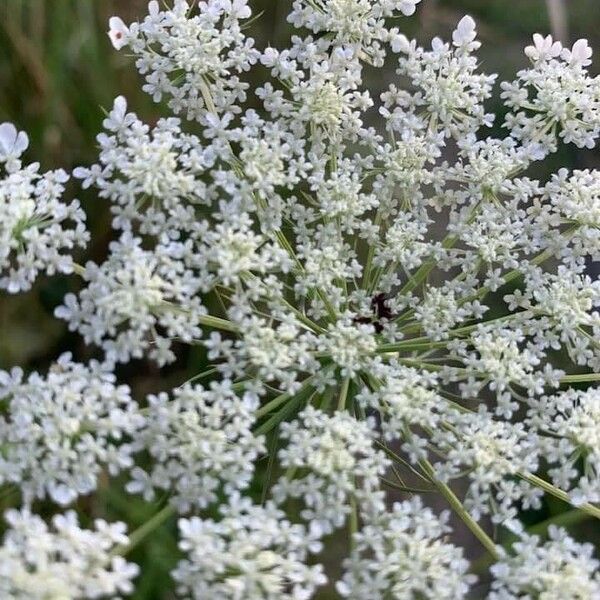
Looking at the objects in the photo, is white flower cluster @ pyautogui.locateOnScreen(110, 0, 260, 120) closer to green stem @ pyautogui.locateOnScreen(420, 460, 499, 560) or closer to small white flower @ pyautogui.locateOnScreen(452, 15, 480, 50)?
small white flower @ pyautogui.locateOnScreen(452, 15, 480, 50)

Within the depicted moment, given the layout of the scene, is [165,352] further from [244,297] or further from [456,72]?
[456,72]

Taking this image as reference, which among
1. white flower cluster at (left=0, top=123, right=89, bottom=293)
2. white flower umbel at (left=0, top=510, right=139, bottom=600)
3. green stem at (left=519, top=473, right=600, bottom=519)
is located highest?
white flower cluster at (left=0, top=123, right=89, bottom=293)

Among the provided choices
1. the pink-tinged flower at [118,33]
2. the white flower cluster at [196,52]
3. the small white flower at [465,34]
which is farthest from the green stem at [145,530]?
the small white flower at [465,34]

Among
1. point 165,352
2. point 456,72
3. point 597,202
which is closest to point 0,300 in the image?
point 165,352

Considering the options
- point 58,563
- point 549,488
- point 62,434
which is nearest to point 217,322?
point 62,434

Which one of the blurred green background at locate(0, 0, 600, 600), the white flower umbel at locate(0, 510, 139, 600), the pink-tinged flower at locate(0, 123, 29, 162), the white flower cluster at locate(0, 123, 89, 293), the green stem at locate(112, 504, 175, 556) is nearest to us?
the white flower umbel at locate(0, 510, 139, 600)

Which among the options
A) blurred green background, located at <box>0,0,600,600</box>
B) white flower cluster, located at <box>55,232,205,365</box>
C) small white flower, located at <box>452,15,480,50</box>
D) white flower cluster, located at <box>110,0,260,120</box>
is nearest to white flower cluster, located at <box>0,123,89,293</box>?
white flower cluster, located at <box>55,232,205,365</box>

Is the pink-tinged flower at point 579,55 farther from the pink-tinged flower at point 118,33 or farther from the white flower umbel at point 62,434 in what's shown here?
the white flower umbel at point 62,434
